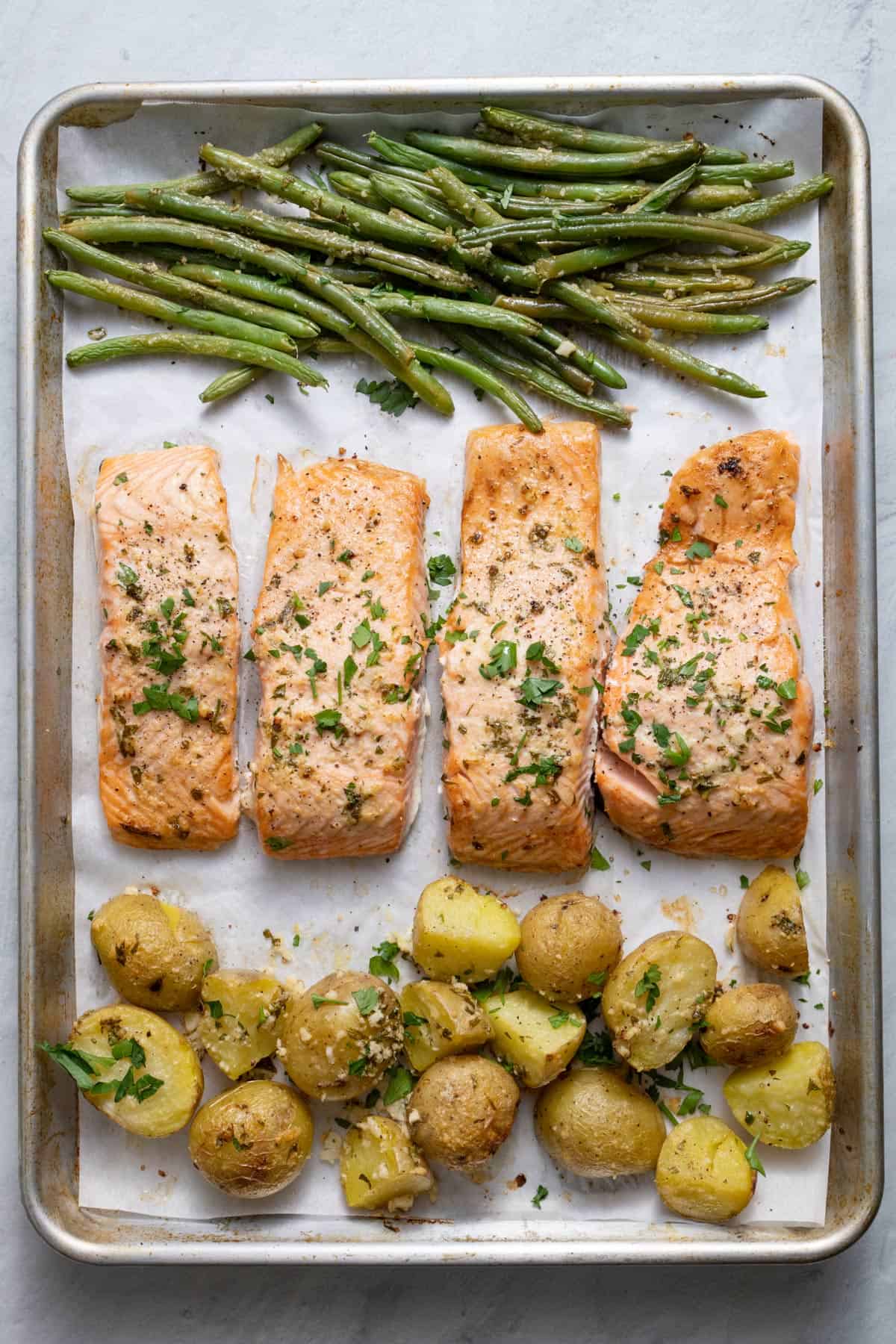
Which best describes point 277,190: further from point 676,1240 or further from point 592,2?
point 676,1240

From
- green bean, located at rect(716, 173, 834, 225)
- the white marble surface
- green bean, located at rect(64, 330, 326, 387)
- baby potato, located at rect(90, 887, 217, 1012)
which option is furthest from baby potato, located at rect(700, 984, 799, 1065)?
green bean, located at rect(716, 173, 834, 225)

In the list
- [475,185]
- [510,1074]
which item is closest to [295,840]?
[510,1074]

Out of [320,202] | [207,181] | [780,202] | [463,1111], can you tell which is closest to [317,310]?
[320,202]

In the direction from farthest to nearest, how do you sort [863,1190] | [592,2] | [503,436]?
[592,2]
[503,436]
[863,1190]

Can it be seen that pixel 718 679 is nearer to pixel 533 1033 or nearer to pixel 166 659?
pixel 533 1033

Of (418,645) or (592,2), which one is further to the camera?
(592,2)

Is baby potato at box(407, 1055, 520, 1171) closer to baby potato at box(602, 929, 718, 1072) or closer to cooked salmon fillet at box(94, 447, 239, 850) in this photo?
baby potato at box(602, 929, 718, 1072)
